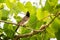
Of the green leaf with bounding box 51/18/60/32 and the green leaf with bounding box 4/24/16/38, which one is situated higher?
the green leaf with bounding box 4/24/16/38

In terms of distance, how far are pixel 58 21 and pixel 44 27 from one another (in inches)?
1.4

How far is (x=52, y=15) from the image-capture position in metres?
0.31

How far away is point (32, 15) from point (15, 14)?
0.06 m

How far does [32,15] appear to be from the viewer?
364 mm

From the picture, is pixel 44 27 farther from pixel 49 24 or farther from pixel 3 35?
pixel 3 35

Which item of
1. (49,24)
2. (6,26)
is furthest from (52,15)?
(6,26)

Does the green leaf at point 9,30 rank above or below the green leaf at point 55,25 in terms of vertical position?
above

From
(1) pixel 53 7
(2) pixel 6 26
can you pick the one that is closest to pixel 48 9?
(1) pixel 53 7

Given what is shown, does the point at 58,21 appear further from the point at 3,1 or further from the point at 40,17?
the point at 3,1

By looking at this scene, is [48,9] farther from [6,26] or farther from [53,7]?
[6,26]

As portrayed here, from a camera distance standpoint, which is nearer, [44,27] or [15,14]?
[44,27]

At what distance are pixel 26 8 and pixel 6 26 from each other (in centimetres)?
7

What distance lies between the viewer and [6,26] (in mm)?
380

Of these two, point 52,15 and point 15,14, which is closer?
point 52,15
